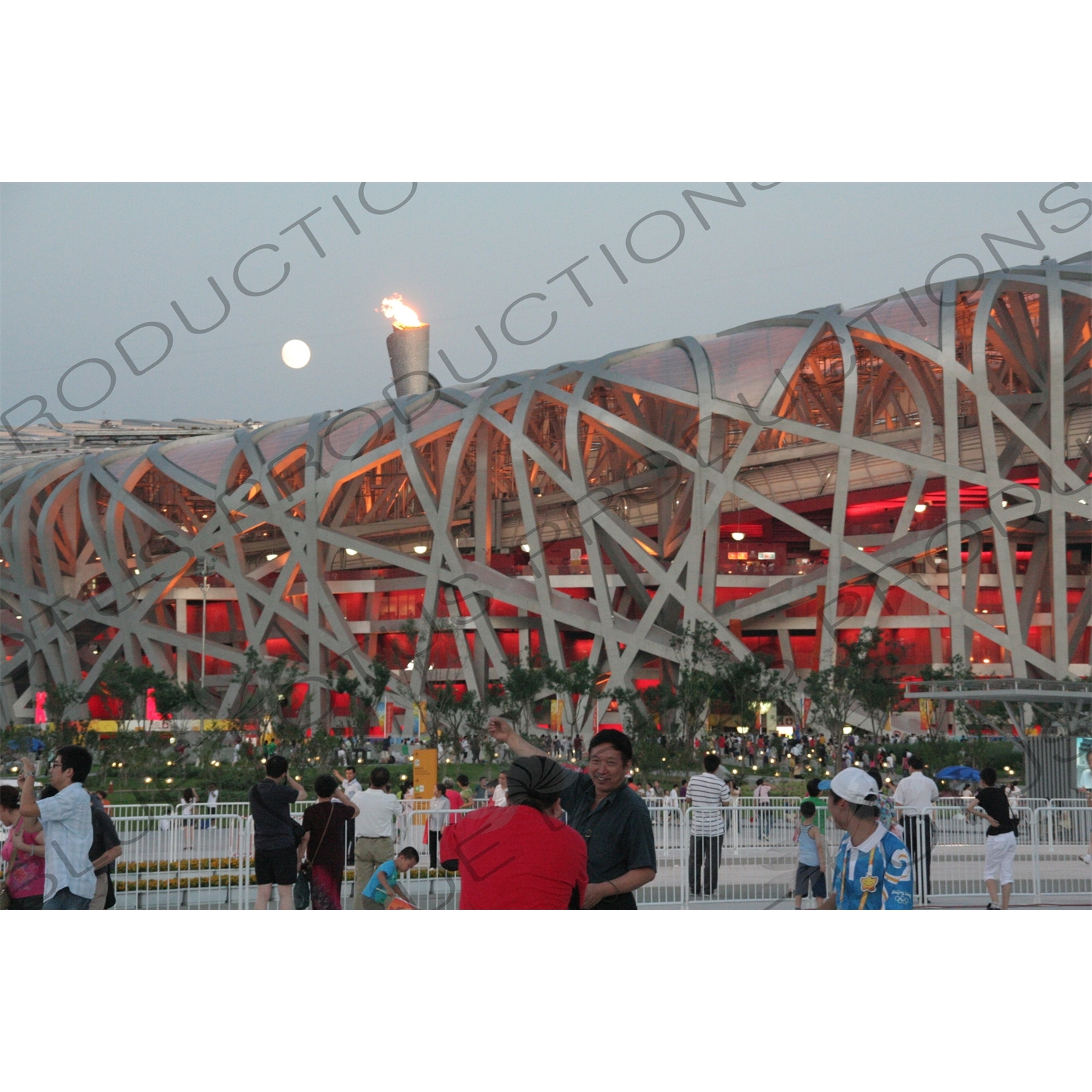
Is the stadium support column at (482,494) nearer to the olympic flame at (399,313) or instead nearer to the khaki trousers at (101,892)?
the olympic flame at (399,313)

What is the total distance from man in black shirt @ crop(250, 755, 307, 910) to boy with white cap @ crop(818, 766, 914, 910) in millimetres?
4571

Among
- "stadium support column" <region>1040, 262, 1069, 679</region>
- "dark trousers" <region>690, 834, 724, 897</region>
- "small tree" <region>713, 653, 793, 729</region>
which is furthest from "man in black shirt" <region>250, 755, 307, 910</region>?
"stadium support column" <region>1040, 262, 1069, 679</region>

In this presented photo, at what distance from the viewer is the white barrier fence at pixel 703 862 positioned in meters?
12.2

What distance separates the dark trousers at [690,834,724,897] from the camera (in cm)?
1192

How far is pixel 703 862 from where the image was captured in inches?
473

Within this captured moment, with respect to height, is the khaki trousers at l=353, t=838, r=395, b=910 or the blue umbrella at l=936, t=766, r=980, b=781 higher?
the blue umbrella at l=936, t=766, r=980, b=781

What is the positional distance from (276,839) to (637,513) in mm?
39035

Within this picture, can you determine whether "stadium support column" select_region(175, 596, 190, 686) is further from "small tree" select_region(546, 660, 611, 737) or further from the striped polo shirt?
the striped polo shirt

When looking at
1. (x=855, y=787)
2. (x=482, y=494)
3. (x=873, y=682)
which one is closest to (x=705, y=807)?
(x=855, y=787)

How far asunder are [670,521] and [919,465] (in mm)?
9187

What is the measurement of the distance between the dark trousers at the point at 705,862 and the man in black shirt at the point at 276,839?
406cm

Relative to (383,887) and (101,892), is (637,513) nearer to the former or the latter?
(383,887)

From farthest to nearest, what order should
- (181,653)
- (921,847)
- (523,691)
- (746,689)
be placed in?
(181,653) < (523,691) < (746,689) < (921,847)

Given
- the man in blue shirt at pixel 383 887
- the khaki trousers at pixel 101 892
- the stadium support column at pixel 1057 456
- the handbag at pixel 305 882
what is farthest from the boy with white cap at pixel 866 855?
the stadium support column at pixel 1057 456
